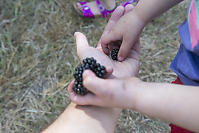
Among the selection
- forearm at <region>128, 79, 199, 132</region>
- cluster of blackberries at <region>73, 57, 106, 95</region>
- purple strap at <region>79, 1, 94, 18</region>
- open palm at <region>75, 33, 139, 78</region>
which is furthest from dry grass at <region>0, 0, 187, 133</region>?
forearm at <region>128, 79, 199, 132</region>

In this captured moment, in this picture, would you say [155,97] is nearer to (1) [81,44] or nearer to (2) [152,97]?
(2) [152,97]

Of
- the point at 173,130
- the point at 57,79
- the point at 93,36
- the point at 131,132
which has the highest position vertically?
the point at 93,36

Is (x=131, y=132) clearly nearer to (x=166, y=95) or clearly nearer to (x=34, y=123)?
(x=34, y=123)

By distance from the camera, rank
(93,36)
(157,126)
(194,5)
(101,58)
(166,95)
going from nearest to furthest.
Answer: (166,95) → (194,5) → (101,58) → (157,126) → (93,36)

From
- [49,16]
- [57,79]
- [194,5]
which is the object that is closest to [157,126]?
[57,79]

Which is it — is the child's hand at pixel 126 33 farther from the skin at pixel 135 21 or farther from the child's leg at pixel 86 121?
the child's leg at pixel 86 121

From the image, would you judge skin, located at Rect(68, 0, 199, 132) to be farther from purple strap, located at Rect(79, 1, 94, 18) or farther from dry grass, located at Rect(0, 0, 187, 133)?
purple strap, located at Rect(79, 1, 94, 18)
